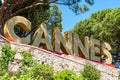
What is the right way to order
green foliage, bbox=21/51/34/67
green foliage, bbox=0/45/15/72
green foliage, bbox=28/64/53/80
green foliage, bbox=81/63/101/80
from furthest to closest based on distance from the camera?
green foliage, bbox=81/63/101/80 < green foliage, bbox=21/51/34/67 < green foliage, bbox=0/45/15/72 < green foliage, bbox=28/64/53/80

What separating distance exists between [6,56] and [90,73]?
4.88 meters

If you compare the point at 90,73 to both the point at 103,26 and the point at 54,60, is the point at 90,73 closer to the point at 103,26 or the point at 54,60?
the point at 54,60

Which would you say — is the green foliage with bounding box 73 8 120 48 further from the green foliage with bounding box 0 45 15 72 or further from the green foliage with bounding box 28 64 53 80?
the green foliage with bounding box 28 64 53 80

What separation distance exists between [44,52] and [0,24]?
658cm

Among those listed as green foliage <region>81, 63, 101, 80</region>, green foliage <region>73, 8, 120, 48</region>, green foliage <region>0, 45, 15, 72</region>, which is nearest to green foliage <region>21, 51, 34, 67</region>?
green foliage <region>0, 45, 15, 72</region>

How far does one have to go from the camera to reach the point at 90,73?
19.6 m

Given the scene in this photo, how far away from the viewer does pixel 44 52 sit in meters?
18.7

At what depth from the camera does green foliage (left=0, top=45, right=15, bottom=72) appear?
1680 cm

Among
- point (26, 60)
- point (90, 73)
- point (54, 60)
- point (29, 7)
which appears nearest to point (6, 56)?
point (26, 60)

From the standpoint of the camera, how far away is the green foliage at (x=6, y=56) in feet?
55.1

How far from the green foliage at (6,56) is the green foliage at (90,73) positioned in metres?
4.39

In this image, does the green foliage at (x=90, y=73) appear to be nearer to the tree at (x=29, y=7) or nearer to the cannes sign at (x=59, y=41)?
the cannes sign at (x=59, y=41)

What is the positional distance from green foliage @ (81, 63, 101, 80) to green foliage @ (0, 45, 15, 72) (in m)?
4.39

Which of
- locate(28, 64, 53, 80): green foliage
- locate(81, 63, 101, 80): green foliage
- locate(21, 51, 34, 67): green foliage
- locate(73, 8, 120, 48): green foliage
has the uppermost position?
locate(73, 8, 120, 48): green foliage
